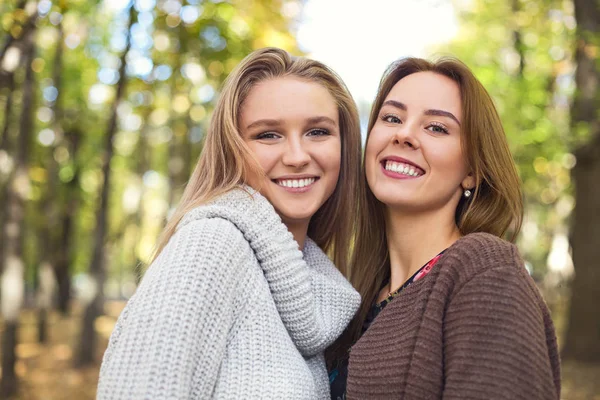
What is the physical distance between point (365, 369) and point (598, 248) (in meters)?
9.81

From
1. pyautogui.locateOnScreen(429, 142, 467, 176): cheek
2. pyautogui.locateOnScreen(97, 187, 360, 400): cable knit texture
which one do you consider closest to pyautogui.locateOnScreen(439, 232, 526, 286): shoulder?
pyautogui.locateOnScreen(429, 142, 467, 176): cheek

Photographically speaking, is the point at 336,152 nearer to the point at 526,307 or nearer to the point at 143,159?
the point at 526,307

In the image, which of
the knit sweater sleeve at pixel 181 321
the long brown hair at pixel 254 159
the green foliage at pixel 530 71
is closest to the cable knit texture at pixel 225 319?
the knit sweater sleeve at pixel 181 321

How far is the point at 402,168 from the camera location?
2.98 meters

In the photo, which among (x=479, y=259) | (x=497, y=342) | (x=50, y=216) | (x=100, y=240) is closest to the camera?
(x=497, y=342)

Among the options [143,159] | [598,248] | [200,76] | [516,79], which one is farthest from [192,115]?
[598,248]

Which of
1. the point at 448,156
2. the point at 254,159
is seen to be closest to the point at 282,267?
the point at 254,159

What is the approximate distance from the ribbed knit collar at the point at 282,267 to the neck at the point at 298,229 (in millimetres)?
394

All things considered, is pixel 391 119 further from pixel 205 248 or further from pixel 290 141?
pixel 205 248

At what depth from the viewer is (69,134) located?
1628 centimetres

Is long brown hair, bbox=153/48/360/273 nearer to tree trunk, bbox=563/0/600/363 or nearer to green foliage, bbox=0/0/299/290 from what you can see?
green foliage, bbox=0/0/299/290

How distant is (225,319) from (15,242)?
25.5ft

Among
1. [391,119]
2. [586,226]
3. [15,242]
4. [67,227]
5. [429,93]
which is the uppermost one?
[429,93]

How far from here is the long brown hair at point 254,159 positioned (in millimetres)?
2875
